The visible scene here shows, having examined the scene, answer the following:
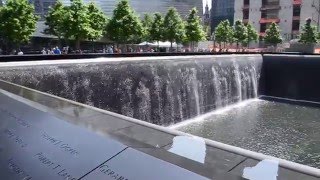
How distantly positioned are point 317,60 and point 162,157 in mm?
17002

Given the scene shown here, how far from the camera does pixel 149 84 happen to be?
11.2 meters

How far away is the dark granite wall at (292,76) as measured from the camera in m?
17.7

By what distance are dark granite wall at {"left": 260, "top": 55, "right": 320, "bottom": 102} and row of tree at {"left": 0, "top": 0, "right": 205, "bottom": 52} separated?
46.2ft

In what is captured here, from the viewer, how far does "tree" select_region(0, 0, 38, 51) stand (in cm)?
2564

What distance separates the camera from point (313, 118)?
1342cm

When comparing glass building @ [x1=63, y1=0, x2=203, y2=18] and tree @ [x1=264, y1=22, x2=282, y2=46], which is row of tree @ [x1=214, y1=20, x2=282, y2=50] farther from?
glass building @ [x1=63, y1=0, x2=203, y2=18]

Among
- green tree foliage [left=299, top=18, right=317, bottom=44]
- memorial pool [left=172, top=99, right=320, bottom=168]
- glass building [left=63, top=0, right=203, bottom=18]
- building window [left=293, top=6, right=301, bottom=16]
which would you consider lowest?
memorial pool [left=172, top=99, right=320, bottom=168]

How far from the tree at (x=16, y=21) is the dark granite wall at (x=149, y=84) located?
15.9m

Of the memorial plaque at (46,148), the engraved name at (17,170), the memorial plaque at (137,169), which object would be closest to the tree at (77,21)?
the memorial plaque at (46,148)

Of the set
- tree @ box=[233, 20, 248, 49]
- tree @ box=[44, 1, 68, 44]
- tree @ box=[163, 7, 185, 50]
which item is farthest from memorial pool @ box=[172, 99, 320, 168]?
tree @ box=[233, 20, 248, 49]

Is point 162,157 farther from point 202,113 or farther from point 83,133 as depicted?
point 202,113

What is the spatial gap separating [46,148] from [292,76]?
1697cm

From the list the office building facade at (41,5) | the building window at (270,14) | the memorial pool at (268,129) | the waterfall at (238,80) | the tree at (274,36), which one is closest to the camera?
the memorial pool at (268,129)

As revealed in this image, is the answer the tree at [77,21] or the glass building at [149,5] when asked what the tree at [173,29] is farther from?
the glass building at [149,5]
